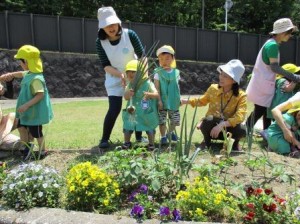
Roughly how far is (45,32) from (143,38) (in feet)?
13.2

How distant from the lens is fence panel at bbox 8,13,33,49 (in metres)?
16.2

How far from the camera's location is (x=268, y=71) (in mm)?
5766

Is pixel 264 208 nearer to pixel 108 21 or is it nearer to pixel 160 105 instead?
pixel 160 105

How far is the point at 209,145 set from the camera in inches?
190

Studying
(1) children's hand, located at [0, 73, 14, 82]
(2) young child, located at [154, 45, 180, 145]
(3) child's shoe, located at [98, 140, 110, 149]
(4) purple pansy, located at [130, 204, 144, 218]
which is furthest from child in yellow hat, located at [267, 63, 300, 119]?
(4) purple pansy, located at [130, 204, 144, 218]

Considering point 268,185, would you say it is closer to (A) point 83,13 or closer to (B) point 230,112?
(B) point 230,112

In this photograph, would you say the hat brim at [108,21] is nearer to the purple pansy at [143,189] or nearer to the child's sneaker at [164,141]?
the child's sneaker at [164,141]

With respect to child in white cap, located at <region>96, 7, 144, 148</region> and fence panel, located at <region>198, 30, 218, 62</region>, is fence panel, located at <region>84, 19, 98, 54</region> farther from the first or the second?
child in white cap, located at <region>96, 7, 144, 148</region>

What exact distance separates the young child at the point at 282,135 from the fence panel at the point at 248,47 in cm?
1557

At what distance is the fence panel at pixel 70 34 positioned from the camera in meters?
16.9

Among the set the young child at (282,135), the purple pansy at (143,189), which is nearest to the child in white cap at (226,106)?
the young child at (282,135)

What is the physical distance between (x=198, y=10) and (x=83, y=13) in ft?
29.8

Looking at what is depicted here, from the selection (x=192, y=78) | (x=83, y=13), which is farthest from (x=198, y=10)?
(x=192, y=78)

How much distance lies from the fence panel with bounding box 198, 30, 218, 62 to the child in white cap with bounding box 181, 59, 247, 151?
14610 millimetres
